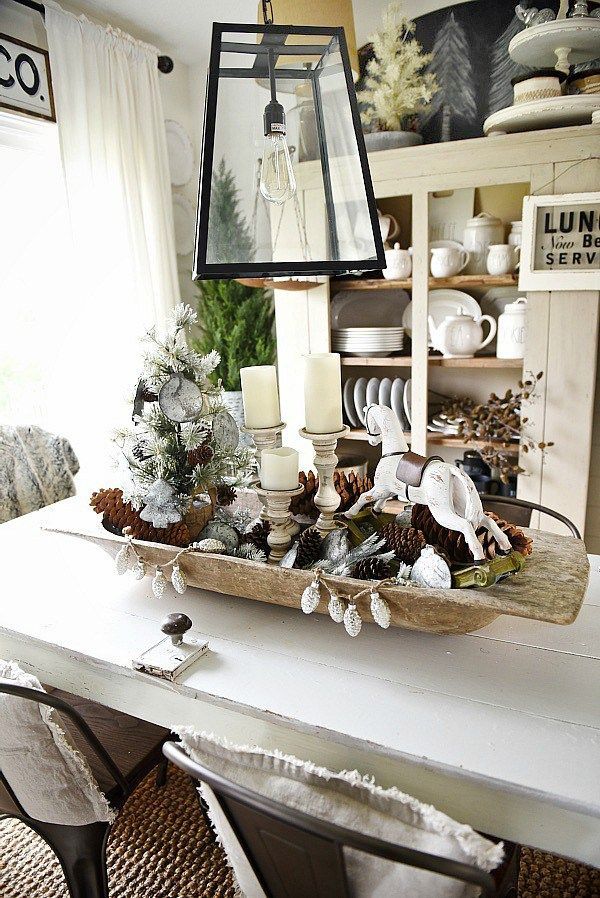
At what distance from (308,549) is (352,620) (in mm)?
212

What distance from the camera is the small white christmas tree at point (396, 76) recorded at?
2486 millimetres

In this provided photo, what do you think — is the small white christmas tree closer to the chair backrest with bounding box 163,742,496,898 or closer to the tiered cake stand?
the tiered cake stand

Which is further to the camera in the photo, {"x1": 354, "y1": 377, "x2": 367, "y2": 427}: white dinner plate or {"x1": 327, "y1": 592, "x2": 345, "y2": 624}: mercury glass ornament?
{"x1": 354, "y1": 377, "x2": 367, "y2": 427}: white dinner plate

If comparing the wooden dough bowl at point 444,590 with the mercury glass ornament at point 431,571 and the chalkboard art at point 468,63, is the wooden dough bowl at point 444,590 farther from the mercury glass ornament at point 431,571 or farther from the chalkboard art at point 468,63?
the chalkboard art at point 468,63

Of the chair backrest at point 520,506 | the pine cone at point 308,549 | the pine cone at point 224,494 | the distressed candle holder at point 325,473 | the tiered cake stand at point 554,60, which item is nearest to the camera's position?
the pine cone at point 308,549

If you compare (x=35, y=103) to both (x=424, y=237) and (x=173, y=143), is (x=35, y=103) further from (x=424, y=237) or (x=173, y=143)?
(x=424, y=237)

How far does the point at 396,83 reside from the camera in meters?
2.54

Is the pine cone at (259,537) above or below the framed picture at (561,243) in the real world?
below

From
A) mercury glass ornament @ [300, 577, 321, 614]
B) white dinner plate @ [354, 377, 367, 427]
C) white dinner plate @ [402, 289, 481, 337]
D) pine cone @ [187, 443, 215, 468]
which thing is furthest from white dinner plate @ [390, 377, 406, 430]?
mercury glass ornament @ [300, 577, 321, 614]

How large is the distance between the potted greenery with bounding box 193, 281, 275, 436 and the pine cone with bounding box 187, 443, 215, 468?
166 centimetres

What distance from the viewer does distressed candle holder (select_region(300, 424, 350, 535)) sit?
4.43 feet

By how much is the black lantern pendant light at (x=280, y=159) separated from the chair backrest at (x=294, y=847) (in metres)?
0.78

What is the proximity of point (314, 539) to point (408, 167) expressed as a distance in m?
1.82

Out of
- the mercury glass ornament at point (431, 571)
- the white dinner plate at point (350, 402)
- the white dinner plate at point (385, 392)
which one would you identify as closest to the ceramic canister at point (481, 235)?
the white dinner plate at point (385, 392)
